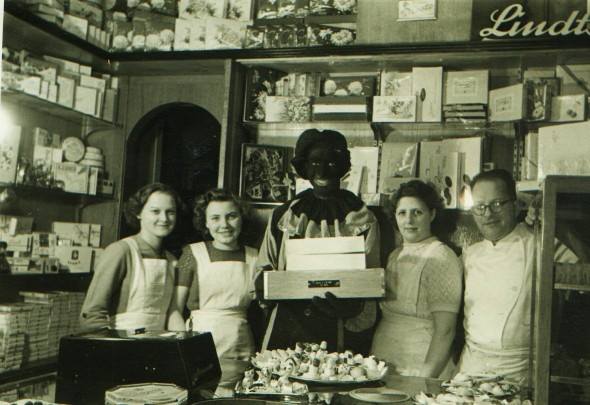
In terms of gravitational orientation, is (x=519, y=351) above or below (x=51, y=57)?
below

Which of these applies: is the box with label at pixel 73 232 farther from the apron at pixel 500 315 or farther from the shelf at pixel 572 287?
the shelf at pixel 572 287

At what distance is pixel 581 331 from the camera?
2.02 metres

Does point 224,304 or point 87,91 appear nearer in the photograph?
point 224,304

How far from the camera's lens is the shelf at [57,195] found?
3045 mm

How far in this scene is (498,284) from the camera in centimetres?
264

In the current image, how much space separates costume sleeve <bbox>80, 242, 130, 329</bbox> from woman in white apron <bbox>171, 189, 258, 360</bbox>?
0.87 ft

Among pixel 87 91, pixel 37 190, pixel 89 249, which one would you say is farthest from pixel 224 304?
pixel 87 91

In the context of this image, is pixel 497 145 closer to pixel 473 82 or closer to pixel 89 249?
pixel 473 82

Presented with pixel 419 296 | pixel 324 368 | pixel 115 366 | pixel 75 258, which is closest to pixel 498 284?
pixel 419 296

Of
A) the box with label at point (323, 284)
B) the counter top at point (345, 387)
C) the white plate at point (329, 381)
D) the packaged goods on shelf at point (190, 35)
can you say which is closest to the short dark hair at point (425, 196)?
the box with label at point (323, 284)

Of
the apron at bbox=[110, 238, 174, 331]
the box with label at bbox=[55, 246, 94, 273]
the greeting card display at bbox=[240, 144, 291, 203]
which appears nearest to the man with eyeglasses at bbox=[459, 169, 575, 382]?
the greeting card display at bbox=[240, 144, 291, 203]

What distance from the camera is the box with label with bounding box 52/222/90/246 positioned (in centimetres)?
325

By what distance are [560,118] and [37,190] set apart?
2.44m

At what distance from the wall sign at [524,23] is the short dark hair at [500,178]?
589 mm
